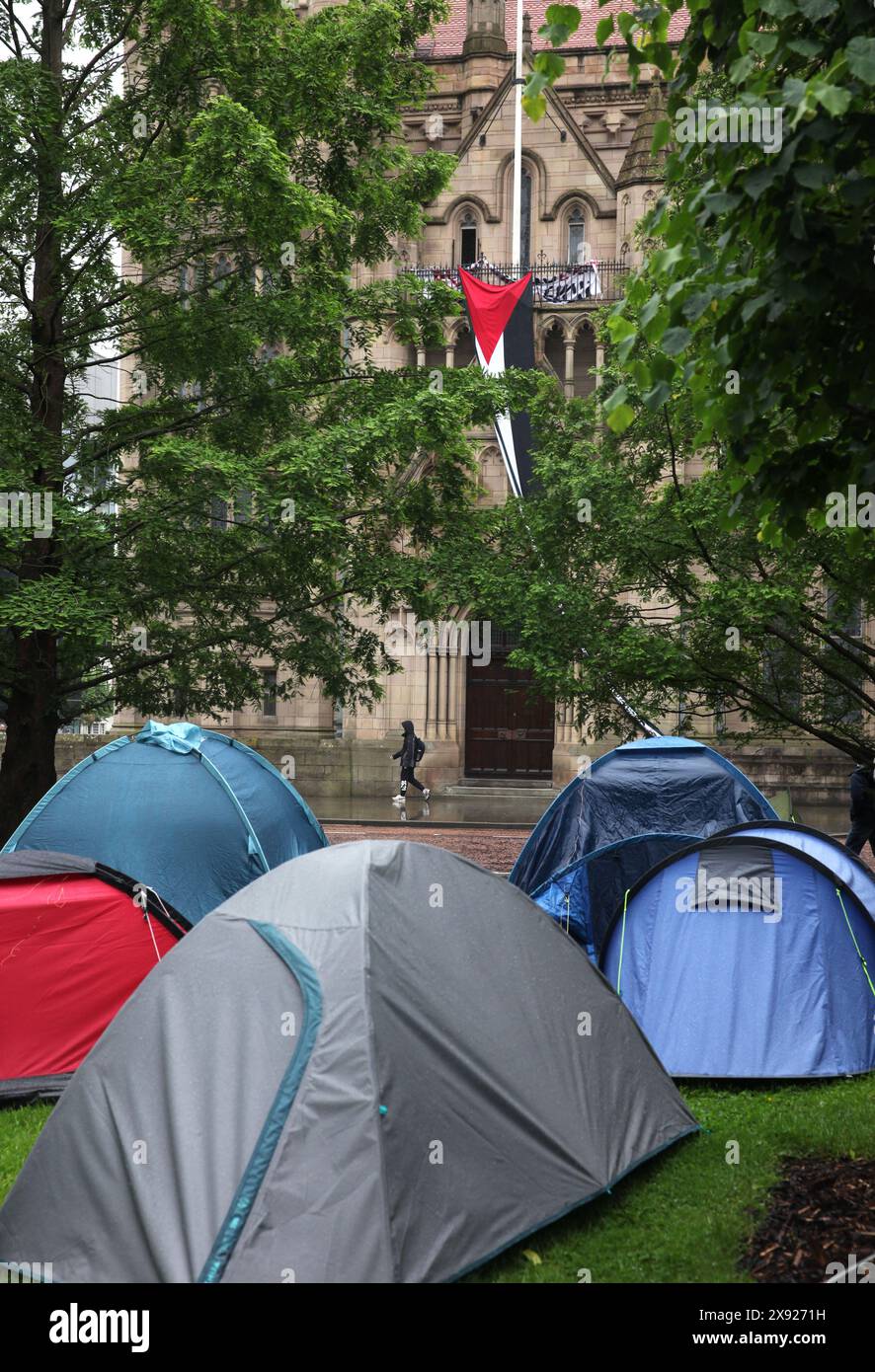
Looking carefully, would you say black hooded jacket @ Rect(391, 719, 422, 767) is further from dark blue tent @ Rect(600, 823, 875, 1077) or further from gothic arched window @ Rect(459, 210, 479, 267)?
dark blue tent @ Rect(600, 823, 875, 1077)

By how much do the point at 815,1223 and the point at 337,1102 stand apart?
2.34m

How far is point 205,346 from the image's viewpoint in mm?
14414

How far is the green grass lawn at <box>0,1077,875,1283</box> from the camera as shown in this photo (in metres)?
5.82

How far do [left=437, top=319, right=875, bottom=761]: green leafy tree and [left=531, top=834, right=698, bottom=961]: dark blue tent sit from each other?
264 centimetres

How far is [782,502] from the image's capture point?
5746 mm

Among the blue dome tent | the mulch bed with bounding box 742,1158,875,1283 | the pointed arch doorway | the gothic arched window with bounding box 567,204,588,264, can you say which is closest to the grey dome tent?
the mulch bed with bounding box 742,1158,875,1283

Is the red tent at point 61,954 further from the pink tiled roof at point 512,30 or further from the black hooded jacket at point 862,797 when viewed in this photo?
the pink tiled roof at point 512,30

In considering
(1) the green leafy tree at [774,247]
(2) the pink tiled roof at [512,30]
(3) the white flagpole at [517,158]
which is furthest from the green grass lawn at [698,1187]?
(2) the pink tiled roof at [512,30]

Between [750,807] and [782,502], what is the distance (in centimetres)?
692

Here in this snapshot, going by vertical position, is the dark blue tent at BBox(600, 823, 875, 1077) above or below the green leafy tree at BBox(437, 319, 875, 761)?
below

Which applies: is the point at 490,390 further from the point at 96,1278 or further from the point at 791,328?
the point at 96,1278

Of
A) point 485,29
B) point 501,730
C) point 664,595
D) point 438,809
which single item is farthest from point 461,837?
point 485,29
